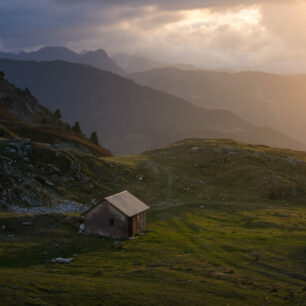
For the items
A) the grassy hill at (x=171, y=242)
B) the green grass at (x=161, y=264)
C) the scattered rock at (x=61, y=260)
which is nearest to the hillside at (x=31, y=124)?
the grassy hill at (x=171, y=242)

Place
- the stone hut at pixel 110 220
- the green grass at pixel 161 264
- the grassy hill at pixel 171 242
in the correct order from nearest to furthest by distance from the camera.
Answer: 1. the green grass at pixel 161 264
2. the grassy hill at pixel 171 242
3. the stone hut at pixel 110 220

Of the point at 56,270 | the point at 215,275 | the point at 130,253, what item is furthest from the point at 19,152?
the point at 215,275

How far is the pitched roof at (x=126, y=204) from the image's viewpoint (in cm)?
5369

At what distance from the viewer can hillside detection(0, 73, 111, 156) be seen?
114062mm

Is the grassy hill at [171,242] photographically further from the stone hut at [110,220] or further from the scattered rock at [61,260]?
the stone hut at [110,220]

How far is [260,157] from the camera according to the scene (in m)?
114

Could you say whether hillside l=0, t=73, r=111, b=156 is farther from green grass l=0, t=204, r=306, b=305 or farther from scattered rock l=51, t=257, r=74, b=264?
scattered rock l=51, t=257, r=74, b=264

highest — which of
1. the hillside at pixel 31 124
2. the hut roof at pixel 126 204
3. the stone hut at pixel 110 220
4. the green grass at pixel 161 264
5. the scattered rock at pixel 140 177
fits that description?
the hillside at pixel 31 124

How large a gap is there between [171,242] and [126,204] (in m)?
7.07

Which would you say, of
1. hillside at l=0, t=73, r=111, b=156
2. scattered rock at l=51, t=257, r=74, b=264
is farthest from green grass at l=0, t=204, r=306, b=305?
hillside at l=0, t=73, r=111, b=156

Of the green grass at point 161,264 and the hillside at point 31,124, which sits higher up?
the hillside at point 31,124

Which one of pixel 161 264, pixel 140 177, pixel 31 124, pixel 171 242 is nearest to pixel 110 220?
pixel 171 242

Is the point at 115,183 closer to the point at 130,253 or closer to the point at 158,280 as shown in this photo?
the point at 130,253

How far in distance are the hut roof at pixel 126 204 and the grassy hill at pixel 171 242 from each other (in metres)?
3.19
